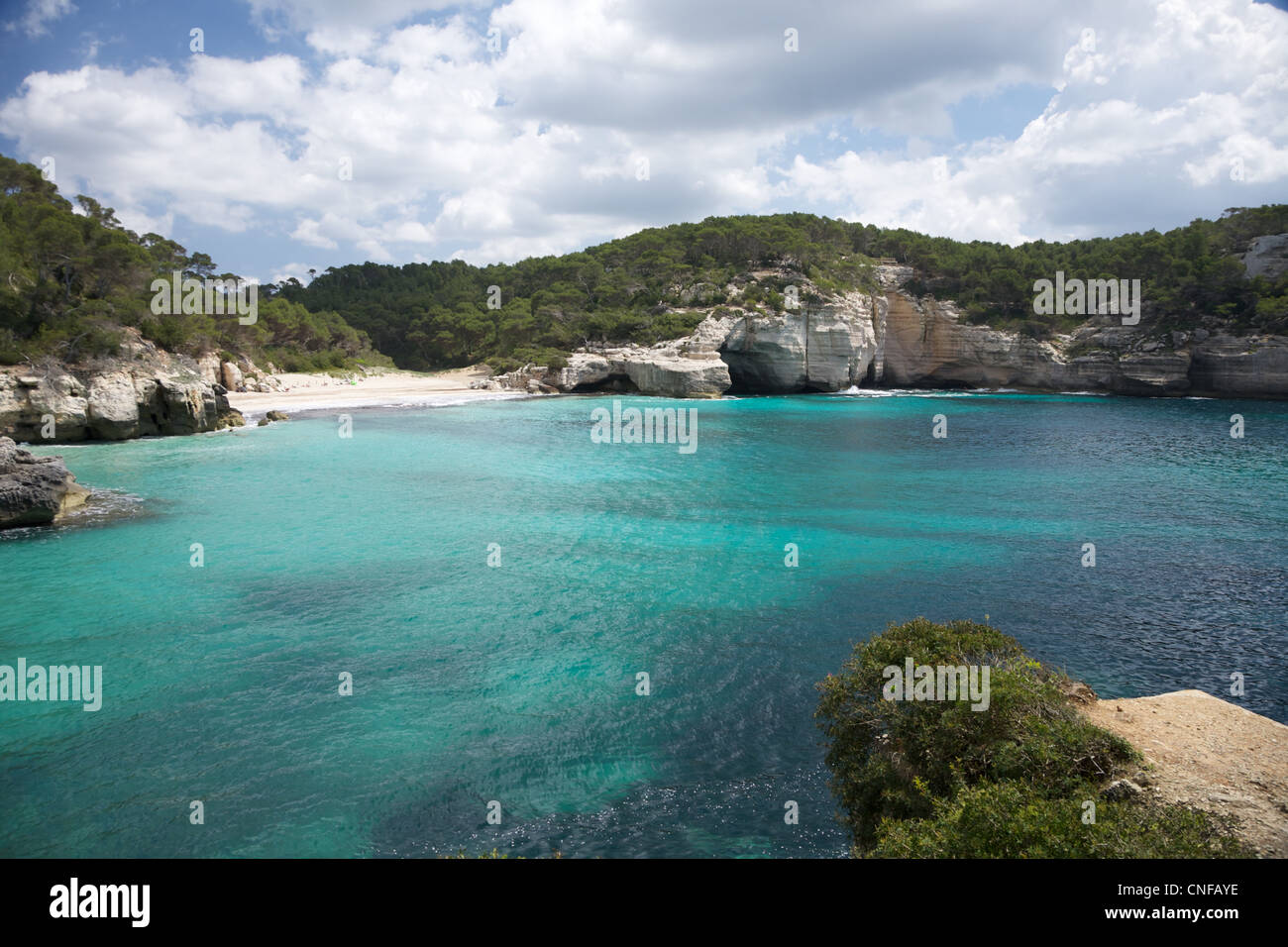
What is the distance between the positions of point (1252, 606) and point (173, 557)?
22.7 meters

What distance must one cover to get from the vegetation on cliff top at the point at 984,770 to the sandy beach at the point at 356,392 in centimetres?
4215

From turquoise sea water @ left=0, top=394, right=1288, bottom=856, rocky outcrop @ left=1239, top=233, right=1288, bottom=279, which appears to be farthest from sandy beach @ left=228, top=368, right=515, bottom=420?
rocky outcrop @ left=1239, top=233, right=1288, bottom=279

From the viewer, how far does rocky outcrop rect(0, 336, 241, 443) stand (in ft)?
86.9

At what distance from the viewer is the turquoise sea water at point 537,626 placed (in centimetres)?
724

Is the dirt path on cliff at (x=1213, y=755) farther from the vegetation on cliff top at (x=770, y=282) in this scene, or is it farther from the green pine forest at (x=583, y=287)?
the vegetation on cliff top at (x=770, y=282)

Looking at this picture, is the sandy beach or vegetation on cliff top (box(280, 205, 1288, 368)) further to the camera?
vegetation on cliff top (box(280, 205, 1288, 368))

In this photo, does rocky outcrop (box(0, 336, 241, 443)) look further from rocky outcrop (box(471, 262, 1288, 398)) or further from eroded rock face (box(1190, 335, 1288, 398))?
eroded rock face (box(1190, 335, 1288, 398))

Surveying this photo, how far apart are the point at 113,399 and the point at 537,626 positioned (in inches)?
1095

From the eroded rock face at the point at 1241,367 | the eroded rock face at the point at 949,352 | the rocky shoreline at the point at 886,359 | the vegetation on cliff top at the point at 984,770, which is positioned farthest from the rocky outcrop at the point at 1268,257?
the vegetation on cliff top at the point at 984,770

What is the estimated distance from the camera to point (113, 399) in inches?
1145

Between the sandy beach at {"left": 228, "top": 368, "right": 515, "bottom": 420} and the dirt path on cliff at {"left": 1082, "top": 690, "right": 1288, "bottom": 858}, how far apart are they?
144 ft

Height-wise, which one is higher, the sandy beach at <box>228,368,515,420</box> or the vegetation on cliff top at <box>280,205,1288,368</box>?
the vegetation on cliff top at <box>280,205,1288,368</box>

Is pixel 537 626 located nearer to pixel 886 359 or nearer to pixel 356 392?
pixel 356 392

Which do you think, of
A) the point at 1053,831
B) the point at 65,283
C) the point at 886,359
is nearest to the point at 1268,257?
the point at 886,359
